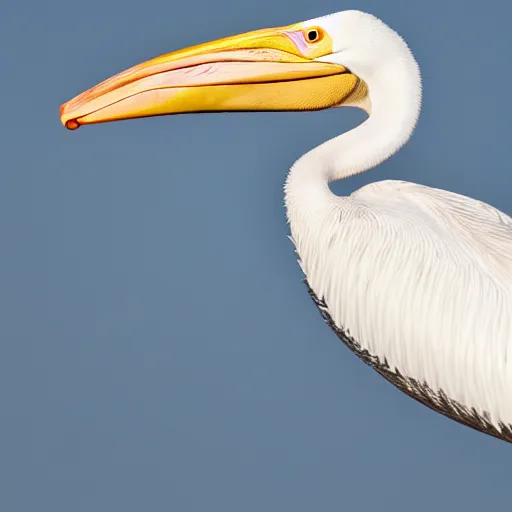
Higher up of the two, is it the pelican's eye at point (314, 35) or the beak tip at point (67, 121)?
the pelican's eye at point (314, 35)

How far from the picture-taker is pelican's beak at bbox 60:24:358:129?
1353 centimetres

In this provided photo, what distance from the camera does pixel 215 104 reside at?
13.7 metres

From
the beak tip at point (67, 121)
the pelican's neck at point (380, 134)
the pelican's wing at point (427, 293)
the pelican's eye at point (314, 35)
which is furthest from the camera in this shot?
the pelican's eye at point (314, 35)

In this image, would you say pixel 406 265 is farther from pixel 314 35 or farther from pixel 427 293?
pixel 314 35

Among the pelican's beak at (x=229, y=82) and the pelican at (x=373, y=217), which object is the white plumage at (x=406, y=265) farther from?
the pelican's beak at (x=229, y=82)

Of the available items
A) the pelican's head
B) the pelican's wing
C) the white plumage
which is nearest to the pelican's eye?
the pelican's head

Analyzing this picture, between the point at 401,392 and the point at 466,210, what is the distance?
4.75ft

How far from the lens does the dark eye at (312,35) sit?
45.0ft

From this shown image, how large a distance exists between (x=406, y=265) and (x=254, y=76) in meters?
2.25

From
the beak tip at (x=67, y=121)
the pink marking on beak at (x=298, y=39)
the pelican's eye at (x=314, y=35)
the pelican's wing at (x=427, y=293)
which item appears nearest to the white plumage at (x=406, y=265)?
the pelican's wing at (x=427, y=293)

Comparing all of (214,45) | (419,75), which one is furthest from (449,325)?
(214,45)

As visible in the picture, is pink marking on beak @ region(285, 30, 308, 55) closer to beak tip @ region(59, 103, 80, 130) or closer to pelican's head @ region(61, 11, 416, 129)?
pelican's head @ region(61, 11, 416, 129)

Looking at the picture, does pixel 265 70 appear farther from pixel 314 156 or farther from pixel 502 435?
pixel 502 435

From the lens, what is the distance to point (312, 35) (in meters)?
13.7
